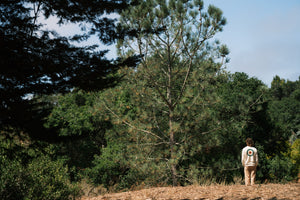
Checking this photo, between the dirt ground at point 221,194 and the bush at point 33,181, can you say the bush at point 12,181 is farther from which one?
the dirt ground at point 221,194

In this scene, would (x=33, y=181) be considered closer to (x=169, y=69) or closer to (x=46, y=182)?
(x=46, y=182)

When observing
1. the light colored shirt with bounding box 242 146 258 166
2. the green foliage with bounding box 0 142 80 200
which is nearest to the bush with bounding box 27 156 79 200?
the green foliage with bounding box 0 142 80 200

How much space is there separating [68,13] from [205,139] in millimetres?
6960

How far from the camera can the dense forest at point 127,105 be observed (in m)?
3.95

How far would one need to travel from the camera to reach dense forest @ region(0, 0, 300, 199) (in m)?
3.95

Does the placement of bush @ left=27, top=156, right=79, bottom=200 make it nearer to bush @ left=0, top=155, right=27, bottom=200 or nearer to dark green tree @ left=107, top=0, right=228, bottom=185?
bush @ left=0, top=155, right=27, bottom=200

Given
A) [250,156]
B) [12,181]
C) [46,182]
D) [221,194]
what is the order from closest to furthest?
[221,194] < [12,181] < [250,156] < [46,182]

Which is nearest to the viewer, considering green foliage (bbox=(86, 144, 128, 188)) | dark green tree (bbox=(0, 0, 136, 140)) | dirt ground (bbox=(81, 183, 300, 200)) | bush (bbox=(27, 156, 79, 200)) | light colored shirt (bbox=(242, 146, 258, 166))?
dark green tree (bbox=(0, 0, 136, 140))

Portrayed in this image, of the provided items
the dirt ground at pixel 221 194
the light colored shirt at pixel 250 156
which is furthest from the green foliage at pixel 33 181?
the light colored shirt at pixel 250 156

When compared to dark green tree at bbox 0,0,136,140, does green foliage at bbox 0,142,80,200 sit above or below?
below

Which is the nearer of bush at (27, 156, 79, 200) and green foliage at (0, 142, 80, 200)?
green foliage at (0, 142, 80, 200)

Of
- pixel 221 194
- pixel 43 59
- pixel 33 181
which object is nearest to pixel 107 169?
pixel 33 181

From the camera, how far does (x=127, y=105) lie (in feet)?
41.0

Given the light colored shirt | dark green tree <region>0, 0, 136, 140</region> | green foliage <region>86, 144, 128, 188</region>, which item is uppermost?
dark green tree <region>0, 0, 136, 140</region>
